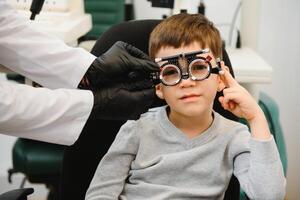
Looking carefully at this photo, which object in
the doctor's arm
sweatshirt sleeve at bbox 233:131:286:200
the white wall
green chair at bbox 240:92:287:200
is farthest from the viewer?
the white wall

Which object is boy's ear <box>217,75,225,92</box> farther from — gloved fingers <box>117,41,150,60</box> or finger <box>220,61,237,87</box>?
gloved fingers <box>117,41,150,60</box>

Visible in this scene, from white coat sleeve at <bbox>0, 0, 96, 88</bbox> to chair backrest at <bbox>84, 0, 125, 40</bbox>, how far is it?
1.39 metres

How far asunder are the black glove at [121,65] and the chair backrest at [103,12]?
1585 millimetres

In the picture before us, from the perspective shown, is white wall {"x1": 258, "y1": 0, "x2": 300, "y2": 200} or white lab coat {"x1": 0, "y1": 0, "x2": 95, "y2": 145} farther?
white wall {"x1": 258, "y1": 0, "x2": 300, "y2": 200}

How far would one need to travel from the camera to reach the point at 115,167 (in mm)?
1042

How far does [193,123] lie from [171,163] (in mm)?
126

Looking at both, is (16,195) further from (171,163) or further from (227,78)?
(227,78)

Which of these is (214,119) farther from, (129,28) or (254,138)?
A: (129,28)

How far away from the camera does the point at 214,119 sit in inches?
42.1

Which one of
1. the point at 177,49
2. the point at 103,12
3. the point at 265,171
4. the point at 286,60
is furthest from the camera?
the point at 103,12

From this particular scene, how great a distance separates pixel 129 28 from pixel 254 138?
446mm

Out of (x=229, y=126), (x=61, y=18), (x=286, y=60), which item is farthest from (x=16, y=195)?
(x=286, y=60)

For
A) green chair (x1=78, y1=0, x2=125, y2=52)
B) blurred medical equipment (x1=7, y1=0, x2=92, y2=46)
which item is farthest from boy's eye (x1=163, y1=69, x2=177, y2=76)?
green chair (x1=78, y1=0, x2=125, y2=52)

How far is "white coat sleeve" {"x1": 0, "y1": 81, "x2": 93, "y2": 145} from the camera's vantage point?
0.99m
